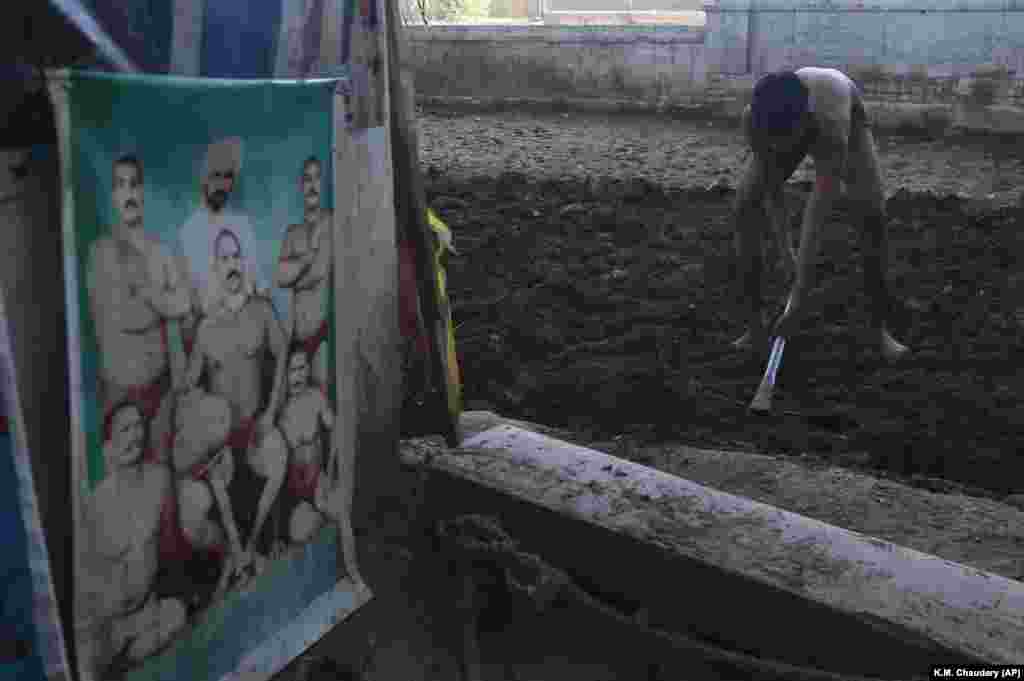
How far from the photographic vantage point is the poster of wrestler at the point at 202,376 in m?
1.91

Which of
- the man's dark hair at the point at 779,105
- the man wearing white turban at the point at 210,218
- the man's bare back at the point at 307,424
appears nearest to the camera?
the man wearing white turban at the point at 210,218

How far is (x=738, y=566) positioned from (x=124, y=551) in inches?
55.7

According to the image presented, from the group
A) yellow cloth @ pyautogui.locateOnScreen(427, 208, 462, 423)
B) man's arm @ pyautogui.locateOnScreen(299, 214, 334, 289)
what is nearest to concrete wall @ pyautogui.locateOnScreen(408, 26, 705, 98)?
yellow cloth @ pyautogui.locateOnScreen(427, 208, 462, 423)

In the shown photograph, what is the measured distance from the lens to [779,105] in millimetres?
4664

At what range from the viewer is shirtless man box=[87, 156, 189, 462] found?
1.91 m

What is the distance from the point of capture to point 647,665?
2.73 metres

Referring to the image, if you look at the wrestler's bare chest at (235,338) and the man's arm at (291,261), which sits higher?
the man's arm at (291,261)

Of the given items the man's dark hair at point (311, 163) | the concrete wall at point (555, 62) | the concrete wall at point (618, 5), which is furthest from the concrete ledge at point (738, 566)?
the concrete wall at point (618, 5)

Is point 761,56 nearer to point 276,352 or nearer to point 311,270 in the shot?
point 311,270

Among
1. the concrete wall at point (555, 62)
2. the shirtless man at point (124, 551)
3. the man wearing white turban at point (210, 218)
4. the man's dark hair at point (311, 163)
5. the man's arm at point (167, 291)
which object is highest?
Answer: the concrete wall at point (555, 62)

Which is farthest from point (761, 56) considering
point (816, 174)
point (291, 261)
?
point (291, 261)

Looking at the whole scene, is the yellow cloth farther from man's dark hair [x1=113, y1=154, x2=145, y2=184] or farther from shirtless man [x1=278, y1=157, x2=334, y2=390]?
man's dark hair [x1=113, y1=154, x2=145, y2=184]

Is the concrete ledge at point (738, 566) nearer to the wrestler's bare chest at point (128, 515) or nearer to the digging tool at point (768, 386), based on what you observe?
the wrestler's bare chest at point (128, 515)

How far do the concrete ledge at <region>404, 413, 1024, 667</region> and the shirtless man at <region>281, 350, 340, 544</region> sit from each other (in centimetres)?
60
